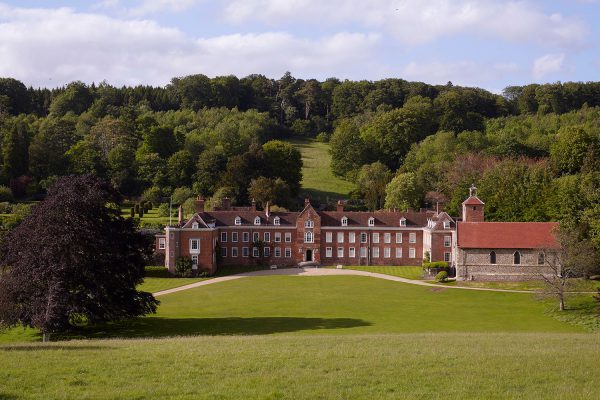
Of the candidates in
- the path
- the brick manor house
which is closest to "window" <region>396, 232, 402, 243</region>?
the brick manor house

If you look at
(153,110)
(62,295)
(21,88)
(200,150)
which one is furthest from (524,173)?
(21,88)

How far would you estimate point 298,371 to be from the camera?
62.3 feet

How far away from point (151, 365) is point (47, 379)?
306 centimetres

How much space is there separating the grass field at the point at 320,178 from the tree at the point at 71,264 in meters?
66.2

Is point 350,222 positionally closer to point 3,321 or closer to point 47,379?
point 3,321

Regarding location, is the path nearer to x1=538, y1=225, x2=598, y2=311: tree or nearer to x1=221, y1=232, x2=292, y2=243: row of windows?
x1=221, y1=232, x2=292, y2=243: row of windows

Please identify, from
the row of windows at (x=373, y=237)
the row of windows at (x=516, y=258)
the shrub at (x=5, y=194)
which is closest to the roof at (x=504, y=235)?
the row of windows at (x=516, y=258)

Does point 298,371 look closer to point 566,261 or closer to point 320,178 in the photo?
point 566,261

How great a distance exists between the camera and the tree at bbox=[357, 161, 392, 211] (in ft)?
322

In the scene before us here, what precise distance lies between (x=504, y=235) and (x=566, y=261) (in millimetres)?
10210

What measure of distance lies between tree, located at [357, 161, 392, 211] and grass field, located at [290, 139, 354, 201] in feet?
16.3

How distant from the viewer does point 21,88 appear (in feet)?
468

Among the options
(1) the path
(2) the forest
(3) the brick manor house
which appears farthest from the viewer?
(2) the forest

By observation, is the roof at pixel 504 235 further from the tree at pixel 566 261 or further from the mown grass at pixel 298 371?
the mown grass at pixel 298 371
